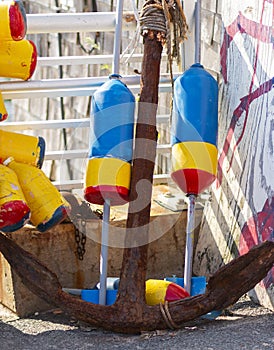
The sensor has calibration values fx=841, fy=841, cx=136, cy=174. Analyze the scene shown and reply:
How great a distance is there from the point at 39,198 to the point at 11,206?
21 cm

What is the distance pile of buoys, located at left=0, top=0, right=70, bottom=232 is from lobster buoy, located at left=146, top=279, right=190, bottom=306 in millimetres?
495

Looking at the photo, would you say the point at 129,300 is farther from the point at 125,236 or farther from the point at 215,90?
the point at 215,90

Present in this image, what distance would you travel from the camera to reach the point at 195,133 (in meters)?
3.63

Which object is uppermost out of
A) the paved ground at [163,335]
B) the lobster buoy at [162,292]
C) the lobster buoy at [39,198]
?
the lobster buoy at [39,198]

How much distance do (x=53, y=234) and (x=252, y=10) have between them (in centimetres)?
137

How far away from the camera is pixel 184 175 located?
3.63 metres

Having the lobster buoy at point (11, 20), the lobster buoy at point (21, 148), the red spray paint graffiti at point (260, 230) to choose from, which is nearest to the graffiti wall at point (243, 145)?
the red spray paint graffiti at point (260, 230)

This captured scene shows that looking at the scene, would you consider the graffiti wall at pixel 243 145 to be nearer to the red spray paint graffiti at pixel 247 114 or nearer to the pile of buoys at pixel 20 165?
the red spray paint graffiti at pixel 247 114

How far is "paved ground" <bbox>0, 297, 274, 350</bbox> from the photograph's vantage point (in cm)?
334

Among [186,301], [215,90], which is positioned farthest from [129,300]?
[215,90]

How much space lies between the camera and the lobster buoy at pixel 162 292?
359 centimetres

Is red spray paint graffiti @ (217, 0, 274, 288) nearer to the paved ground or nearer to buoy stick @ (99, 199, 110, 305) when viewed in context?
the paved ground

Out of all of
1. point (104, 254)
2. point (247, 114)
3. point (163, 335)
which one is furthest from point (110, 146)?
point (163, 335)

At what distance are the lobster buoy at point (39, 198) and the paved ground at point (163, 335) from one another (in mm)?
460
